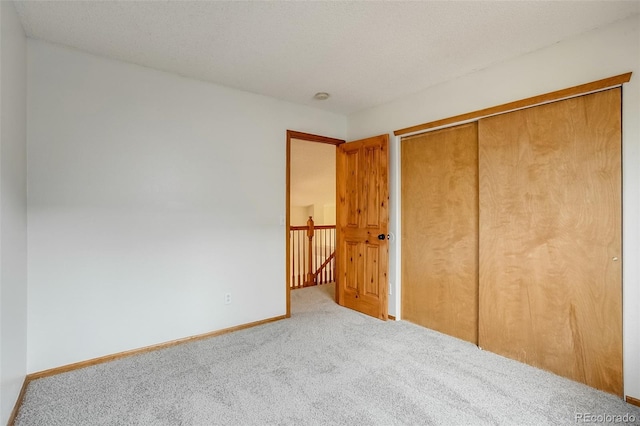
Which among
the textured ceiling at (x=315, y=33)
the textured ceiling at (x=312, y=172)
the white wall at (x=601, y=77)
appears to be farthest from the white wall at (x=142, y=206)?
the textured ceiling at (x=312, y=172)

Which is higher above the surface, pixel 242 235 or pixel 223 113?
pixel 223 113

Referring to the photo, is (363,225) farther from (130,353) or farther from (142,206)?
(130,353)

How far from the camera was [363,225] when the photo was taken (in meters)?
3.66

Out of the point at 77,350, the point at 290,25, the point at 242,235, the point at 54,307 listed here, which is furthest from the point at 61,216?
the point at 290,25

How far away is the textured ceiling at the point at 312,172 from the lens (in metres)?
5.53

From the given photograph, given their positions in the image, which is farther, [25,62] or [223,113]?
[223,113]

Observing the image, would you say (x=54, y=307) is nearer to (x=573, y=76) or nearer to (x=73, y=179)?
(x=73, y=179)

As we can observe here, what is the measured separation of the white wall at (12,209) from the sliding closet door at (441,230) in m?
3.12

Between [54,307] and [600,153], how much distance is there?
395cm

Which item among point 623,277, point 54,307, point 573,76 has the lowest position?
point 54,307

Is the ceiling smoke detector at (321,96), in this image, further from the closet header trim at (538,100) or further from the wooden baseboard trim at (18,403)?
the wooden baseboard trim at (18,403)

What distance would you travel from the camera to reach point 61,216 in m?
2.31

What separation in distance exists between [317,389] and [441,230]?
185 cm

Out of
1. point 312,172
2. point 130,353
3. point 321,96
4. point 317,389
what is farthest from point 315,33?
point 312,172
